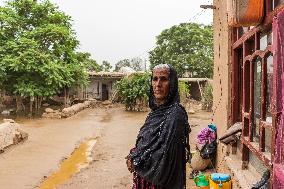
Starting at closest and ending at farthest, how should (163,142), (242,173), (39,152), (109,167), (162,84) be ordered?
(163,142) < (162,84) < (242,173) < (109,167) < (39,152)

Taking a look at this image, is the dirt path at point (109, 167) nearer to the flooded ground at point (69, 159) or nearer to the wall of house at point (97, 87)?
the flooded ground at point (69, 159)

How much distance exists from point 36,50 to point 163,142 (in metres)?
18.7

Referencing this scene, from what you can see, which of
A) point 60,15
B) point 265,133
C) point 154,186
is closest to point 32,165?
point 265,133

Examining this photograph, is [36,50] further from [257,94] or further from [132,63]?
[132,63]

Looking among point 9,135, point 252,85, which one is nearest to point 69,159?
point 9,135

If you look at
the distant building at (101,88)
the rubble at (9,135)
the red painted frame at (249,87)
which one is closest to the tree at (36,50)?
→ the rubble at (9,135)

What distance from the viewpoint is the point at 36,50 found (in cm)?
2016

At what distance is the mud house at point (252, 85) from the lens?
8.77 feet

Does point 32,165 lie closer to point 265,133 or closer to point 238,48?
point 238,48

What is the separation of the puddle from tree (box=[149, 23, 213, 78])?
68.1 ft

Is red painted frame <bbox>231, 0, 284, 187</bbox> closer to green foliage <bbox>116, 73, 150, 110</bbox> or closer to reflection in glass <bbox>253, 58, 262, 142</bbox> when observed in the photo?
reflection in glass <bbox>253, 58, 262, 142</bbox>

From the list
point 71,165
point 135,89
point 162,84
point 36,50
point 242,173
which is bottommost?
point 71,165

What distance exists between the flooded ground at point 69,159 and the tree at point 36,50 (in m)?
4.65

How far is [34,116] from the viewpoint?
70.5 feet
